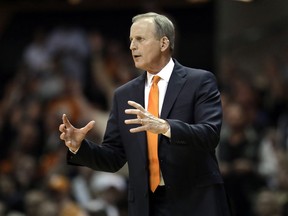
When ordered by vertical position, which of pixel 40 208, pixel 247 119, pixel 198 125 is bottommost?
pixel 40 208

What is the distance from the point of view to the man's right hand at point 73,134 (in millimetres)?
4027

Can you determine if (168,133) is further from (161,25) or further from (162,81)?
(161,25)

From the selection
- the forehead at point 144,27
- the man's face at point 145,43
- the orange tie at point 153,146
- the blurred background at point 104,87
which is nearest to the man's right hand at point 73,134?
the orange tie at point 153,146

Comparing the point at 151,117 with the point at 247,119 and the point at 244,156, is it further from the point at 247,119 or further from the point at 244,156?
the point at 247,119

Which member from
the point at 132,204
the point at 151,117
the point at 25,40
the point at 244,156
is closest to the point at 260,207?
the point at 244,156

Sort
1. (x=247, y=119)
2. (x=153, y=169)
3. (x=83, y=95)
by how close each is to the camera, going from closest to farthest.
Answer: (x=153, y=169)
(x=247, y=119)
(x=83, y=95)

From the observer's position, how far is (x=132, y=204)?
163 inches

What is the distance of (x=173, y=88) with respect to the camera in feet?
13.4

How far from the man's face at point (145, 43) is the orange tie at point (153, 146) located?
0.47ft

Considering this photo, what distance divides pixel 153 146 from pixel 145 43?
516 mm

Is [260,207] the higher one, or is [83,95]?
[83,95]

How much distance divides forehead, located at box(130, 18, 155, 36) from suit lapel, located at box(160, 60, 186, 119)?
243mm

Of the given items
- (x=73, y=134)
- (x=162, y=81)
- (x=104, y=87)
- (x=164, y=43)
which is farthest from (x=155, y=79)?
(x=104, y=87)

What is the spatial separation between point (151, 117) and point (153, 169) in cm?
42
